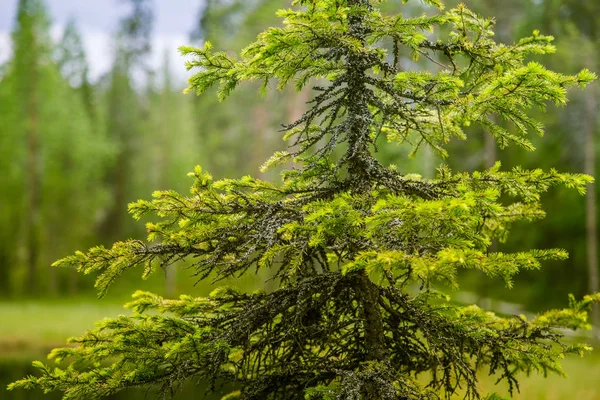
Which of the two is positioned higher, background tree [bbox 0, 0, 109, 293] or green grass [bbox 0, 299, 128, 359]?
background tree [bbox 0, 0, 109, 293]

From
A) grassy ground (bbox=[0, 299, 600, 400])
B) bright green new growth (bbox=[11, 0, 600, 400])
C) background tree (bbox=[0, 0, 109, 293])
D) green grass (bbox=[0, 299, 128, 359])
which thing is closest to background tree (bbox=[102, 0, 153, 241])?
background tree (bbox=[0, 0, 109, 293])

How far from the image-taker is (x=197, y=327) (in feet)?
14.5

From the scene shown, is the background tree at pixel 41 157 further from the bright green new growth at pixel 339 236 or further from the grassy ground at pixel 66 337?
the bright green new growth at pixel 339 236

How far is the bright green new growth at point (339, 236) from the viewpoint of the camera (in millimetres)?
3885

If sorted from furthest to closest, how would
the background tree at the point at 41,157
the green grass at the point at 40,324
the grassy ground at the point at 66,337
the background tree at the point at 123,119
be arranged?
the background tree at the point at 123,119 → the background tree at the point at 41,157 → the green grass at the point at 40,324 → the grassy ground at the point at 66,337

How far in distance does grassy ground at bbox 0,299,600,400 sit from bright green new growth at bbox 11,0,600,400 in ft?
19.2

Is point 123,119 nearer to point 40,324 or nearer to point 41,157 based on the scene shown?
point 41,157

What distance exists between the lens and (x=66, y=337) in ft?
48.6

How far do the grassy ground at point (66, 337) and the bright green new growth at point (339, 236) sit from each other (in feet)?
19.2

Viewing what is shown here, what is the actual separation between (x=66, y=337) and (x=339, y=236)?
13.3 meters

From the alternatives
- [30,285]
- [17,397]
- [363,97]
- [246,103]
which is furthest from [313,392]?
[246,103]

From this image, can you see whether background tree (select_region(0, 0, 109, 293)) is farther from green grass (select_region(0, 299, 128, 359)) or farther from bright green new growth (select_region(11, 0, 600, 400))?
bright green new growth (select_region(11, 0, 600, 400))

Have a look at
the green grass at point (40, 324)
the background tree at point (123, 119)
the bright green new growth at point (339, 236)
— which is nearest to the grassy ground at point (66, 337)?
the green grass at point (40, 324)

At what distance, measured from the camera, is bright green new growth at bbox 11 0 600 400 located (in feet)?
12.7
